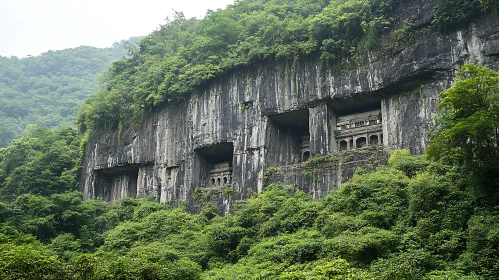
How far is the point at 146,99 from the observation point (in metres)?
28.5

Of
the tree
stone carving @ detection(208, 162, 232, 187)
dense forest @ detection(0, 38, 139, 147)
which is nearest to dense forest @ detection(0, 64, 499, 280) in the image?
the tree

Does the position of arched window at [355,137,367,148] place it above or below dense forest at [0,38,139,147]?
below

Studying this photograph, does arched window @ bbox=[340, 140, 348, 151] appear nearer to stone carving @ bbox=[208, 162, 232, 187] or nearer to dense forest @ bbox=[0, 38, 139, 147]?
stone carving @ bbox=[208, 162, 232, 187]

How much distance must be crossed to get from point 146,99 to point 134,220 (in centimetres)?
662

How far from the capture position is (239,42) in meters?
27.4

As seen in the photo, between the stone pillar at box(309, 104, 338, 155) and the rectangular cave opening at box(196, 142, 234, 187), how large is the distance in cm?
444

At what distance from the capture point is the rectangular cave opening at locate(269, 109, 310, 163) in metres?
25.4

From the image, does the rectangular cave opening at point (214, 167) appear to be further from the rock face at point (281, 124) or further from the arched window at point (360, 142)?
the arched window at point (360, 142)

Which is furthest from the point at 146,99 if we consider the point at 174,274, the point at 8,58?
the point at 8,58

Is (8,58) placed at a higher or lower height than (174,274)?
higher

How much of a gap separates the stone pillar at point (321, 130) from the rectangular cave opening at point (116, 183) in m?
10.9

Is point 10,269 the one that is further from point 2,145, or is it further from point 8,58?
point 8,58

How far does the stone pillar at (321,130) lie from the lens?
23672mm

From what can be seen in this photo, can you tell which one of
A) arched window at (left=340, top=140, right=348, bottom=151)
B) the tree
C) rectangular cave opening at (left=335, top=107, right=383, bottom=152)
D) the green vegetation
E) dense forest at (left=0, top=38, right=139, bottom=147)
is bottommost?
the tree
